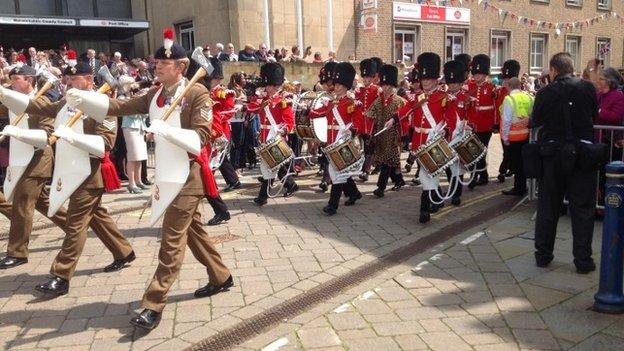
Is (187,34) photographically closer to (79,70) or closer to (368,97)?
(368,97)

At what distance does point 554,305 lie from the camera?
456cm

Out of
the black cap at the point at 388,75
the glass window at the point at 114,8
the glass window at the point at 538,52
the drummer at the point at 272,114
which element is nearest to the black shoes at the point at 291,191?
the drummer at the point at 272,114

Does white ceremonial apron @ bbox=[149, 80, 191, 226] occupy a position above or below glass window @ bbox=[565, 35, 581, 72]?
below

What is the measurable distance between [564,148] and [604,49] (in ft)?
98.9

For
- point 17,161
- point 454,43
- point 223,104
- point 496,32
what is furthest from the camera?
point 496,32

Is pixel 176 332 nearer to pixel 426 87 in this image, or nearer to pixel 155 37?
pixel 426 87

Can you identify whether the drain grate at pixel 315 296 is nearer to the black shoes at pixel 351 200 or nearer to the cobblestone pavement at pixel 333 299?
the cobblestone pavement at pixel 333 299

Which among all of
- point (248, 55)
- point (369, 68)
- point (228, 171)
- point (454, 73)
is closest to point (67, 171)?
point (228, 171)

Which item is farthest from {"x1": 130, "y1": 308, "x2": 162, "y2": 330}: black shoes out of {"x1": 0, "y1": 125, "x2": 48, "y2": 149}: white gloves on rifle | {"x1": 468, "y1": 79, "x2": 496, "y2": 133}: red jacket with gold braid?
{"x1": 468, "y1": 79, "x2": 496, "y2": 133}: red jacket with gold braid

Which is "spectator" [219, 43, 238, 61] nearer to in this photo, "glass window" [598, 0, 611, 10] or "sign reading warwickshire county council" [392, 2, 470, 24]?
"sign reading warwickshire county council" [392, 2, 470, 24]

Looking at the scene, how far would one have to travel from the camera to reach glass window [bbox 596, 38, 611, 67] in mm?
30891

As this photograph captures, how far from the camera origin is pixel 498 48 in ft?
86.5

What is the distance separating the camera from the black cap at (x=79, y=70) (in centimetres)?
521

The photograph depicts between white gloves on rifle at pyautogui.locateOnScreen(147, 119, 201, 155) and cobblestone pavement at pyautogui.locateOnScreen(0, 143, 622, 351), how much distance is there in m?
1.35
